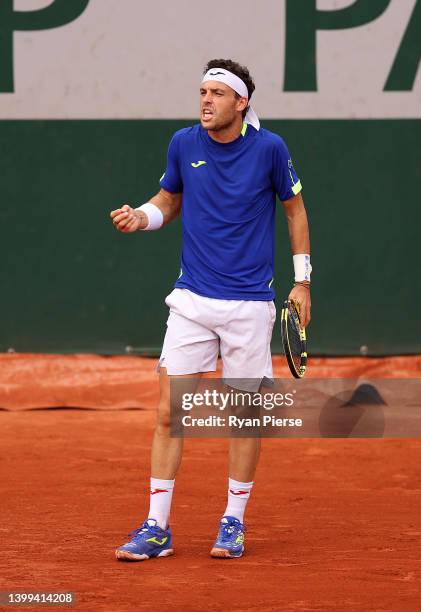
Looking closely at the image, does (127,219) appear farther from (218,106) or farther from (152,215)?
(218,106)

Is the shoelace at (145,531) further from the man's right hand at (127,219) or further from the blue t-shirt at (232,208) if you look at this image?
the man's right hand at (127,219)

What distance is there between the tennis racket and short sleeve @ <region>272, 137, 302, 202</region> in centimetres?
44

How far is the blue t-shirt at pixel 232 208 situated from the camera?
5.29 m

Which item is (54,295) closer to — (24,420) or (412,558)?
(24,420)

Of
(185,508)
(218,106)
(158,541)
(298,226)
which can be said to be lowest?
(185,508)

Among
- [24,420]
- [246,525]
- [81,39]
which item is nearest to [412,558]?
[246,525]

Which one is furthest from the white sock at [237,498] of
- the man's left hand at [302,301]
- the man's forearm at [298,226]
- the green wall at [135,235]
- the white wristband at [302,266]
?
the green wall at [135,235]

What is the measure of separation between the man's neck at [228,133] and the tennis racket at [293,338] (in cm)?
69

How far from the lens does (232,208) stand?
5285mm

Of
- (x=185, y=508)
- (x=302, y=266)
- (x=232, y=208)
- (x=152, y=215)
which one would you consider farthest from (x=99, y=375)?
(x=232, y=208)

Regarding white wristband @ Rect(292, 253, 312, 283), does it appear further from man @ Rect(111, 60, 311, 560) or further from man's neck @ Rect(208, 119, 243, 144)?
man's neck @ Rect(208, 119, 243, 144)

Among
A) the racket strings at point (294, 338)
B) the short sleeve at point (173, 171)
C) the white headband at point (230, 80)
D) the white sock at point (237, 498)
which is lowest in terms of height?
the white sock at point (237, 498)

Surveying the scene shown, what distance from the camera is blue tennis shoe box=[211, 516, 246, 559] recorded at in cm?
521

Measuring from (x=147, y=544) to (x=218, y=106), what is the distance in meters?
1.74
